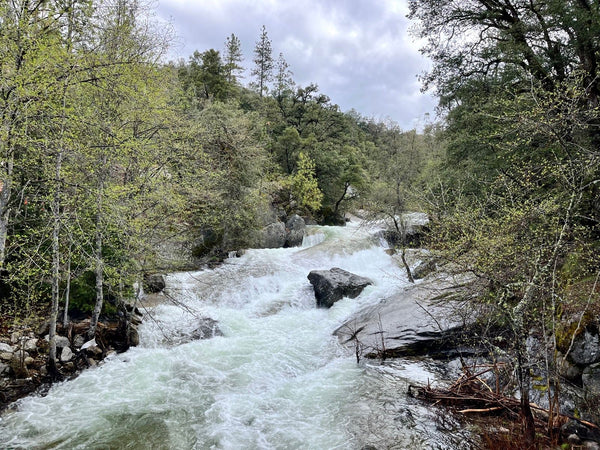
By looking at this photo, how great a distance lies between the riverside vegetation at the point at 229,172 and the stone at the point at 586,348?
7 centimetres

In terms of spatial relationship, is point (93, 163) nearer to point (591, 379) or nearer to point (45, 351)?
point (45, 351)

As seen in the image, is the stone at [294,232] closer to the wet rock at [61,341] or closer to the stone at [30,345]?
the wet rock at [61,341]

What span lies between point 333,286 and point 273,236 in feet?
24.5

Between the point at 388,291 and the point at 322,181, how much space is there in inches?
612

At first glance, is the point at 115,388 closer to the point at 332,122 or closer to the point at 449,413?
the point at 449,413

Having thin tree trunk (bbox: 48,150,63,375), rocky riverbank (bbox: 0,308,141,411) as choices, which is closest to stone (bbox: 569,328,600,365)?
thin tree trunk (bbox: 48,150,63,375)

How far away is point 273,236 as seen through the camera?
19156 millimetres

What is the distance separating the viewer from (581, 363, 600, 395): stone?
16.2 ft

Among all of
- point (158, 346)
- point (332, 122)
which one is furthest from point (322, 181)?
point (158, 346)

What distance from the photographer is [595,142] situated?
308 inches

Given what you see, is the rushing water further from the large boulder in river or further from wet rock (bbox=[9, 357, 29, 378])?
the large boulder in river

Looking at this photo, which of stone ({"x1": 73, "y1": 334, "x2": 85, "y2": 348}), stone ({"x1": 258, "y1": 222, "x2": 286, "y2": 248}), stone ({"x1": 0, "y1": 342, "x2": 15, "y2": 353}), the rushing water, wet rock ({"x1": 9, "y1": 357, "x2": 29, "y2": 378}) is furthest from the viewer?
stone ({"x1": 258, "y1": 222, "x2": 286, "y2": 248})

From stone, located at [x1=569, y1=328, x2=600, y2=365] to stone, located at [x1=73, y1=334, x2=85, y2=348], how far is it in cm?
975

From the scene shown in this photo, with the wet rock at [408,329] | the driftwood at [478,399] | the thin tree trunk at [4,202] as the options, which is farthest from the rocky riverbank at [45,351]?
the driftwood at [478,399]
